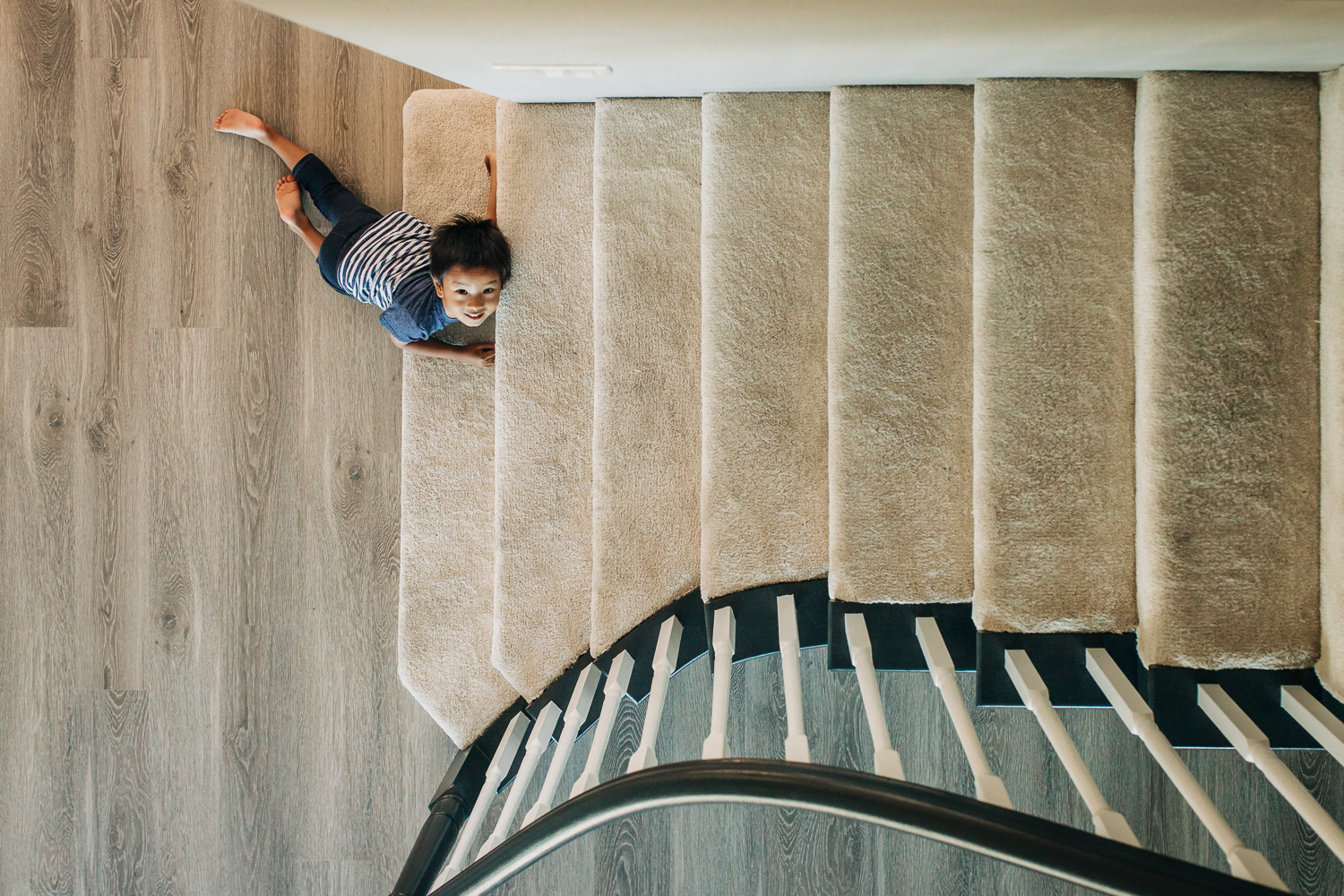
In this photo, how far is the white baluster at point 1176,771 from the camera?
2.39 feet

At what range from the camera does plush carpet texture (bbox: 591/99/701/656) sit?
151 centimetres

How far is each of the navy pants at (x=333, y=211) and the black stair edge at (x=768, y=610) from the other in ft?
3.94

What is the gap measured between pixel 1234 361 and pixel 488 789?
1.55m

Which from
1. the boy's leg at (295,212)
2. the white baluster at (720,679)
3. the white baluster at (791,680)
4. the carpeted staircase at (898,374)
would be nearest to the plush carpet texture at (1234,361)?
the carpeted staircase at (898,374)

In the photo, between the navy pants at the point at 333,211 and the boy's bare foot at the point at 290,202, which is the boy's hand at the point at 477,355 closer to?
the navy pants at the point at 333,211

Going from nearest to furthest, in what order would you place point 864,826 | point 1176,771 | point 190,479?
point 1176,771 → point 864,826 → point 190,479

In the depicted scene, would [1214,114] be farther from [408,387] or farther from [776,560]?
[408,387]

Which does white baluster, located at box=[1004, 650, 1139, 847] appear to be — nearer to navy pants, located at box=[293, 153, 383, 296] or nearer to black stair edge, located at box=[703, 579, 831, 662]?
black stair edge, located at box=[703, 579, 831, 662]

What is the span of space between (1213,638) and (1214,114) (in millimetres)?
841

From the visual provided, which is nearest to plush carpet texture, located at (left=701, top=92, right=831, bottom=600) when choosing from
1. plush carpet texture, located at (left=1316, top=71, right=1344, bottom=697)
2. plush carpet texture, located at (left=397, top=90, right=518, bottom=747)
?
plush carpet texture, located at (left=397, top=90, right=518, bottom=747)

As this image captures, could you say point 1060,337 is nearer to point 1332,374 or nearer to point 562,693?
point 1332,374

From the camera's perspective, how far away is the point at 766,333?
139cm

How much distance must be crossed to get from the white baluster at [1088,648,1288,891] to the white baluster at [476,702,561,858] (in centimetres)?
90

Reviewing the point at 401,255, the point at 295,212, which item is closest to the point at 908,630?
the point at 401,255
